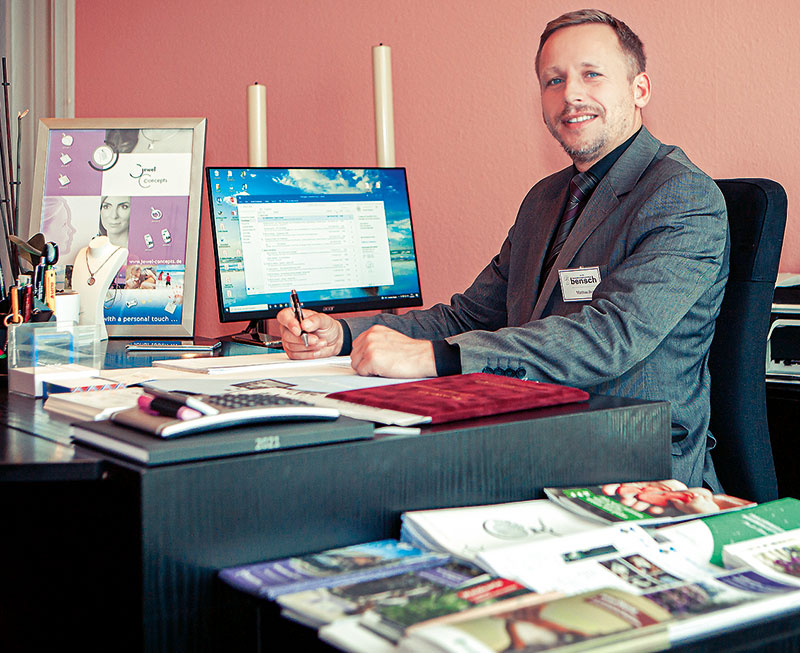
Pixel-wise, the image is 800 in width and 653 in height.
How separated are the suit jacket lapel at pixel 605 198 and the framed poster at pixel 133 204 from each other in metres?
1.04

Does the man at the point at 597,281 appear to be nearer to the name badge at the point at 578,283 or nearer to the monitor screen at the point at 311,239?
the name badge at the point at 578,283

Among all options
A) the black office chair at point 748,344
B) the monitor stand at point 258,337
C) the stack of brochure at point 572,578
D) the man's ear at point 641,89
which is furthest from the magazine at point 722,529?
the monitor stand at point 258,337

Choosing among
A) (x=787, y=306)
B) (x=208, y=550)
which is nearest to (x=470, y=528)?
(x=208, y=550)

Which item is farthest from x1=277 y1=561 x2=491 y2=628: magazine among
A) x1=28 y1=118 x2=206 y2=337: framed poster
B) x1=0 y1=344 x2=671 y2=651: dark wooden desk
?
x1=28 y1=118 x2=206 y2=337: framed poster

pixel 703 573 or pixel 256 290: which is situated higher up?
pixel 256 290

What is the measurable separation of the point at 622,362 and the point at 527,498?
48 cm

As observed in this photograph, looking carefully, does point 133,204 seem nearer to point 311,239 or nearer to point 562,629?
point 311,239

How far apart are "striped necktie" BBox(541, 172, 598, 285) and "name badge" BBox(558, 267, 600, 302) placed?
117 mm

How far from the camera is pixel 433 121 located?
2.83 metres

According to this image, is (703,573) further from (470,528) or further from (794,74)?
(794,74)

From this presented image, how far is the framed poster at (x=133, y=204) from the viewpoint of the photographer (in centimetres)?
226

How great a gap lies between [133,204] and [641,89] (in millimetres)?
1323

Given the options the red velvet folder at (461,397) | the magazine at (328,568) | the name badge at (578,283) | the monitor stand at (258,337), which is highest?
the name badge at (578,283)

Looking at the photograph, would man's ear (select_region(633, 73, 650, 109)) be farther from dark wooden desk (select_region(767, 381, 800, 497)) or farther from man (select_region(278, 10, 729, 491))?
dark wooden desk (select_region(767, 381, 800, 497))
